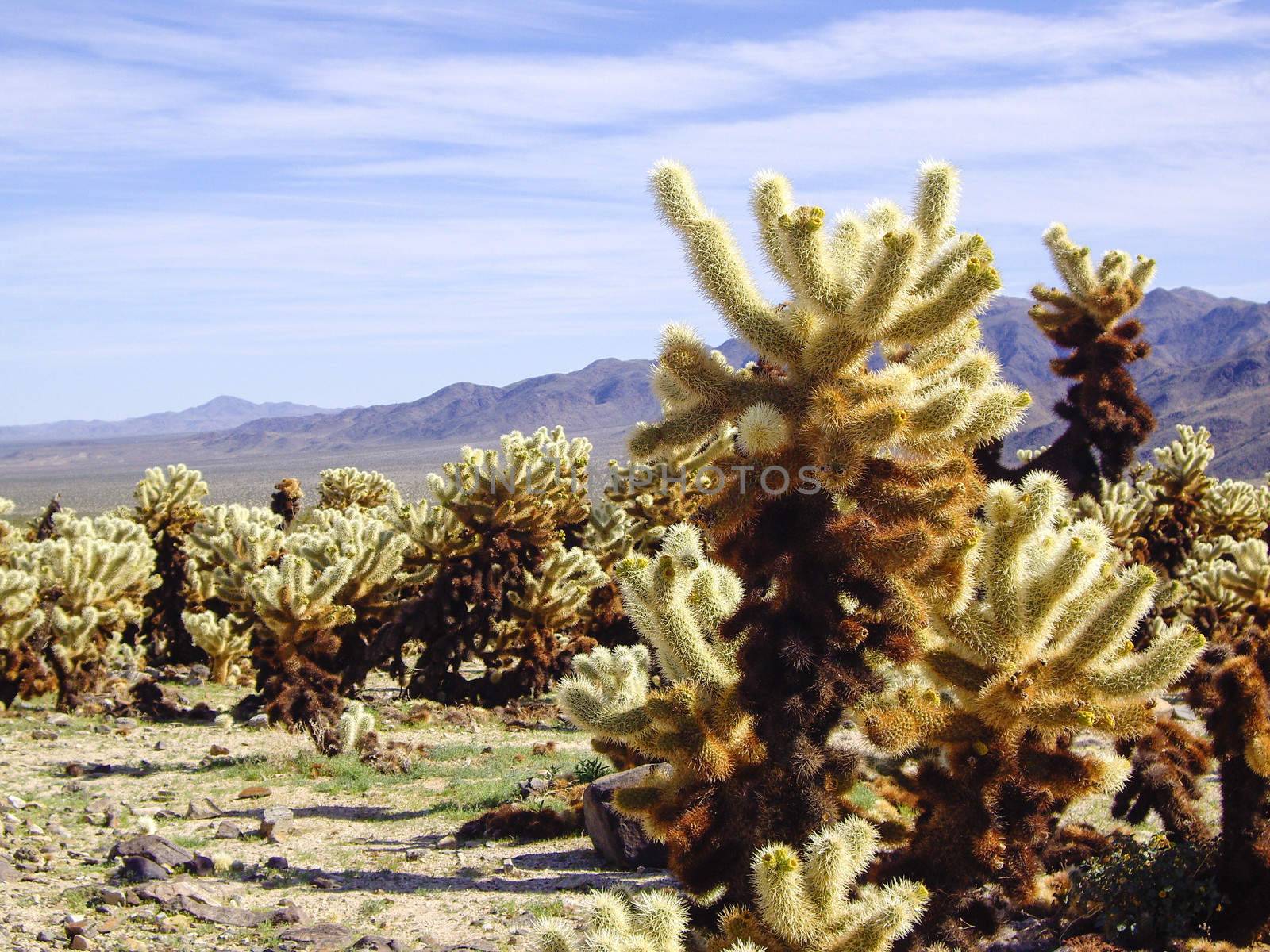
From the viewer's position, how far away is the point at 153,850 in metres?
7.66

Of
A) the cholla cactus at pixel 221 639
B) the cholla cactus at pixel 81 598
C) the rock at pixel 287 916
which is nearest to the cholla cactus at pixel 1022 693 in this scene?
the rock at pixel 287 916

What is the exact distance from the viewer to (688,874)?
423 centimetres

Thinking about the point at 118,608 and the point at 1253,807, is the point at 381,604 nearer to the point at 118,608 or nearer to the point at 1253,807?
the point at 118,608

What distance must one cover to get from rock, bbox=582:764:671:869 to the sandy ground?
14cm

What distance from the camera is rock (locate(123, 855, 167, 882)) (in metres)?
7.25

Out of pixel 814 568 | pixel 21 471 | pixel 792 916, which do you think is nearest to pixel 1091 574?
pixel 814 568

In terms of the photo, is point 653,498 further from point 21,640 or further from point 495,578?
point 21,640

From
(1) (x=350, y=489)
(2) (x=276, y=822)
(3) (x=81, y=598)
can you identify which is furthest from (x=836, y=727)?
(1) (x=350, y=489)

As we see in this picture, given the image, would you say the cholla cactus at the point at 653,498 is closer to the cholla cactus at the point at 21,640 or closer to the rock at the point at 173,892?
the cholla cactus at the point at 21,640

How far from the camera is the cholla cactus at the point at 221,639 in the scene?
1573 cm

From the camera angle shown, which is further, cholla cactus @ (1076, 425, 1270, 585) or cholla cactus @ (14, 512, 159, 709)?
cholla cactus @ (1076, 425, 1270, 585)

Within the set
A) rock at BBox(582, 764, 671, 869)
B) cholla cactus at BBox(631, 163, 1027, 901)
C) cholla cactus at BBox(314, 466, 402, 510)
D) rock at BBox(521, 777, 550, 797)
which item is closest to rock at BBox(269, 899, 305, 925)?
rock at BBox(582, 764, 671, 869)

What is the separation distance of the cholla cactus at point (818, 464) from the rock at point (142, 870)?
4.68 meters

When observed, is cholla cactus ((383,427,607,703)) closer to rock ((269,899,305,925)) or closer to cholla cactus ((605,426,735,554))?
cholla cactus ((605,426,735,554))
